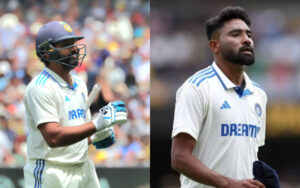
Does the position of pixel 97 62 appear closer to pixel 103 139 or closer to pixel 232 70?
pixel 103 139

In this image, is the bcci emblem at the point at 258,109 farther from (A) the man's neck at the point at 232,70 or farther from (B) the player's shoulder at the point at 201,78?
(B) the player's shoulder at the point at 201,78

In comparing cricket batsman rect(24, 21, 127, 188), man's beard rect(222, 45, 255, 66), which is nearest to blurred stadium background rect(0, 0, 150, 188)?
cricket batsman rect(24, 21, 127, 188)

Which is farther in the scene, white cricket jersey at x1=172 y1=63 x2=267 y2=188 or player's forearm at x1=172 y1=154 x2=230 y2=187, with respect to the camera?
white cricket jersey at x1=172 y1=63 x2=267 y2=188

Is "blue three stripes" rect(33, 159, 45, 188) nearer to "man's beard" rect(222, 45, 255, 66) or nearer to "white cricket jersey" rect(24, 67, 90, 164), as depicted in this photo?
"white cricket jersey" rect(24, 67, 90, 164)

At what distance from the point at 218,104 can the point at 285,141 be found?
4.38 metres

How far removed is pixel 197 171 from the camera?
276cm

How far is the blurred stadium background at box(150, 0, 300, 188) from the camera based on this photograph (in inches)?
277

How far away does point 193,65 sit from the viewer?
708 centimetres

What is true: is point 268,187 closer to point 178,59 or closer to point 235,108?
point 235,108

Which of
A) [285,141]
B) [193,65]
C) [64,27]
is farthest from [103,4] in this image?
[64,27]

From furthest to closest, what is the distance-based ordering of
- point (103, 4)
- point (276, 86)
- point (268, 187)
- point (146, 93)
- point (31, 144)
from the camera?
point (103, 4) < point (146, 93) < point (276, 86) < point (31, 144) < point (268, 187)

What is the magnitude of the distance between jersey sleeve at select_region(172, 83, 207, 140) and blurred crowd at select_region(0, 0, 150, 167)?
452 centimetres

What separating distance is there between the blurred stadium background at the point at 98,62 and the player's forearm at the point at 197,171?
4320 mm

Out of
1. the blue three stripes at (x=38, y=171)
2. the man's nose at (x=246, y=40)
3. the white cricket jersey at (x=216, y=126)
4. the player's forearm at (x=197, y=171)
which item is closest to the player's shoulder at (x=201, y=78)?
the white cricket jersey at (x=216, y=126)
